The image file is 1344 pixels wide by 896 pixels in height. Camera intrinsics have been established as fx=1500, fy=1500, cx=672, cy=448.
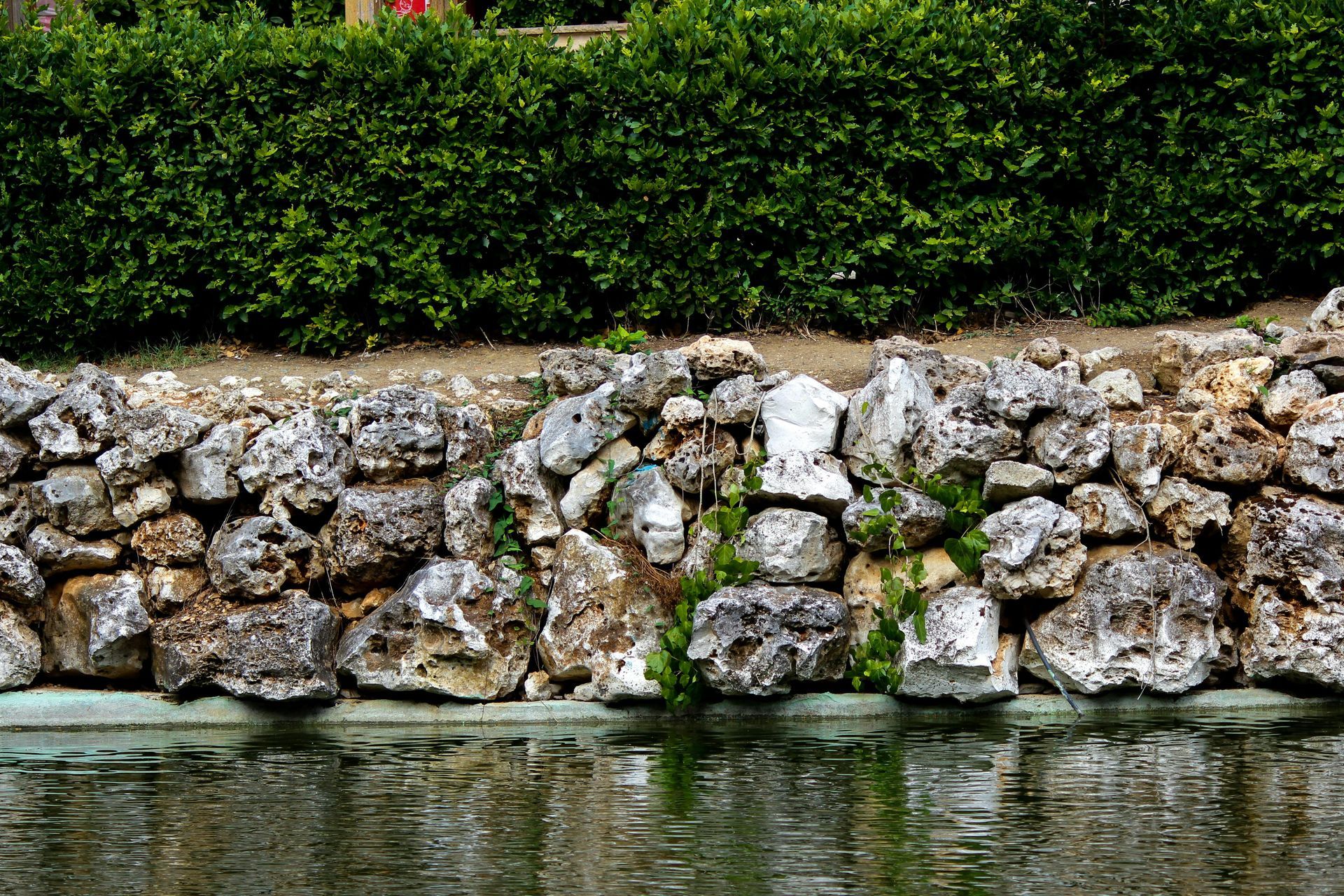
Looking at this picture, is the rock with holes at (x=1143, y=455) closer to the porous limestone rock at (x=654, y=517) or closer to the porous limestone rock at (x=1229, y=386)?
the porous limestone rock at (x=1229, y=386)

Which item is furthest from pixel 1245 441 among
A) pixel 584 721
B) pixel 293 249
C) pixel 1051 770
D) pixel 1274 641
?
pixel 293 249

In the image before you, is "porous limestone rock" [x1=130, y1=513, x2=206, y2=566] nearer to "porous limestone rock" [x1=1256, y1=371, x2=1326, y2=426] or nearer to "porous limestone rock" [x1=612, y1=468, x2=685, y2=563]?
"porous limestone rock" [x1=612, y1=468, x2=685, y2=563]

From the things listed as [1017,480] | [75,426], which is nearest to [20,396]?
[75,426]

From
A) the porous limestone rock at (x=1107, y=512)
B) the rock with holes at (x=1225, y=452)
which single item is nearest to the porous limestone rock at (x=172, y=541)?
the porous limestone rock at (x=1107, y=512)

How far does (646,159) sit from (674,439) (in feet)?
7.80

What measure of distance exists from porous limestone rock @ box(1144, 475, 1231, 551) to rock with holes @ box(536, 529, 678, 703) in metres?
2.58

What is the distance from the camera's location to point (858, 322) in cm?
1033

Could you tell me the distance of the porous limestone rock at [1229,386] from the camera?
26.5 ft

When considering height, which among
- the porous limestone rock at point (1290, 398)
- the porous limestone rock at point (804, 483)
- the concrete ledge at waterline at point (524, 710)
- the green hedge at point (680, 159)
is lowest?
the concrete ledge at waterline at point (524, 710)

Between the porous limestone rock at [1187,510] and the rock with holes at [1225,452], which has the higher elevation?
the rock with holes at [1225,452]

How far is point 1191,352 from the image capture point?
338 inches

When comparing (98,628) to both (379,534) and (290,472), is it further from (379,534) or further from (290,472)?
(379,534)

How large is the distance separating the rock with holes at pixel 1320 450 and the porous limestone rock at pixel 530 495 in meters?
3.88

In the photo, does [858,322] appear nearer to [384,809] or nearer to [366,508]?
[366,508]
